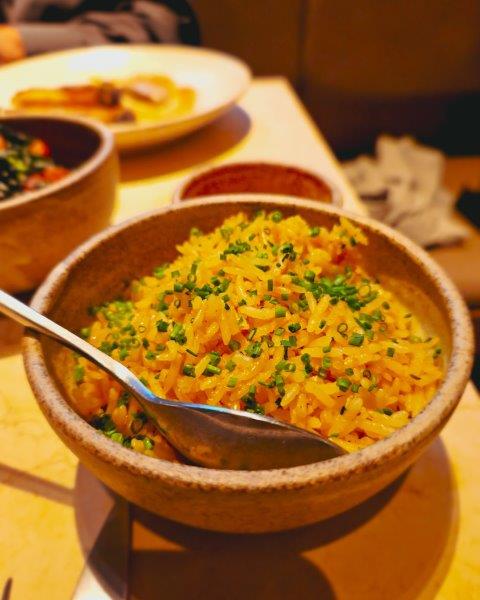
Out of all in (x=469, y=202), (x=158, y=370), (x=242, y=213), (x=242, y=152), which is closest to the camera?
(x=158, y=370)

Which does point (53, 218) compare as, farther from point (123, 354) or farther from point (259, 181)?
point (259, 181)

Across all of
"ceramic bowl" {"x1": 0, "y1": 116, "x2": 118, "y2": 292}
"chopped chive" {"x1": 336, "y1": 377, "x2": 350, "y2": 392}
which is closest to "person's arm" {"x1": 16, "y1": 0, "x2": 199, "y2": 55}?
"ceramic bowl" {"x1": 0, "y1": 116, "x2": 118, "y2": 292}

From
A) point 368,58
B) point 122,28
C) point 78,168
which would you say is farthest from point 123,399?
point 368,58

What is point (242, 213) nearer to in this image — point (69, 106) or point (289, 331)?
point (289, 331)

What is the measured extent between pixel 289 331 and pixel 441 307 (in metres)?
0.24

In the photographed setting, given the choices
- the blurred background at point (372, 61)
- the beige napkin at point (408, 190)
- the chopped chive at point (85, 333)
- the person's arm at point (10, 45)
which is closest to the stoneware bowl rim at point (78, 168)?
the chopped chive at point (85, 333)

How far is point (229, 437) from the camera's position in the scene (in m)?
0.68

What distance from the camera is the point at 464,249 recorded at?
8.11ft

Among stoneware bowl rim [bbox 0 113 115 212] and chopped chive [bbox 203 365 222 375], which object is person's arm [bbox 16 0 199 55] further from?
chopped chive [bbox 203 365 222 375]

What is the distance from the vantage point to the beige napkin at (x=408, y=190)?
2.47m

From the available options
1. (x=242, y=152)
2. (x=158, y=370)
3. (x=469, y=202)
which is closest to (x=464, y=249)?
(x=469, y=202)

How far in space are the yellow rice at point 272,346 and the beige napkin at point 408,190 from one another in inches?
65.6

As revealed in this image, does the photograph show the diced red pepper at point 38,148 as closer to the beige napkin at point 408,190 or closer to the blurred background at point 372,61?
the beige napkin at point 408,190

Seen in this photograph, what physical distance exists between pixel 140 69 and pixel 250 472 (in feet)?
6.83
